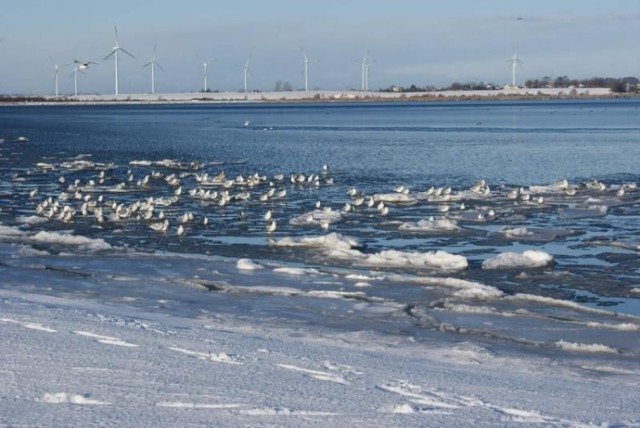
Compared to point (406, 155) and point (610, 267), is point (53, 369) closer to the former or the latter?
point (610, 267)

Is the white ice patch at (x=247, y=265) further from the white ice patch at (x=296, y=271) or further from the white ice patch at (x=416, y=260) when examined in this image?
the white ice patch at (x=416, y=260)

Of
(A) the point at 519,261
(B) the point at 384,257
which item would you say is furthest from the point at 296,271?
(A) the point at 519,261

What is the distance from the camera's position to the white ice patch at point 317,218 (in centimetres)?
2028

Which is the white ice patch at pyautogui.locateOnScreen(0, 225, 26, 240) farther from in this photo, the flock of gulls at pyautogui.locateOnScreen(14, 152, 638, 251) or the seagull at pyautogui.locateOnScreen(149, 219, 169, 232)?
the seagull at pyautogui.locateOnScreen(149, 219, 169, 232)

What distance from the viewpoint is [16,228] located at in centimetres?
1970

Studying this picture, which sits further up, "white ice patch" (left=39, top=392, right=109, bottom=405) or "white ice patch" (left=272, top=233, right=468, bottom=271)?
"white ice patch" (left=39, top=392, right=109, bottom=405)

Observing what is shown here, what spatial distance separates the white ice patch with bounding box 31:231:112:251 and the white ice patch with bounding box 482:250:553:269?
6481mm

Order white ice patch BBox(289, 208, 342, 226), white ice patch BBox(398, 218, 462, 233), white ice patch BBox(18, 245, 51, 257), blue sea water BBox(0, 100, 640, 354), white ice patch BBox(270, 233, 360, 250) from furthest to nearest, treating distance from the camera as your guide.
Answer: white ice patch BBox(289, 208, 342, 226) → white ice patch BBox(398, 218, 462, 233) → white ice patch BBox(270, 233, 360, 250) → white ice patch BBox(18, 245, 51, 257) → blue sea water BBox(0, 100, 640, 354)

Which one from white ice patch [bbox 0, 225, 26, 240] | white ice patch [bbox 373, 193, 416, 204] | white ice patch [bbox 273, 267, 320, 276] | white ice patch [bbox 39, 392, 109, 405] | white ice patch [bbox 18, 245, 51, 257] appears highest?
white ice patch [bbox 39, 392, 109, 405]

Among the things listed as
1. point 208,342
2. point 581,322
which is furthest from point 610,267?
point 208,342

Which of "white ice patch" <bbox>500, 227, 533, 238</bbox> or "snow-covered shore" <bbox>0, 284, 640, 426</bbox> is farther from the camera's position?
"white ice patch" <bbox>500, 227, 533, 238</bbox>

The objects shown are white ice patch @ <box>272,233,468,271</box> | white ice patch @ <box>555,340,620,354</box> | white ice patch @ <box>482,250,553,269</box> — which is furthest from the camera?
white ice patch @ <box>272,233,468,271</box>

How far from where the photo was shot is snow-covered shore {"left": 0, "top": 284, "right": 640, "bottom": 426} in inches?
268

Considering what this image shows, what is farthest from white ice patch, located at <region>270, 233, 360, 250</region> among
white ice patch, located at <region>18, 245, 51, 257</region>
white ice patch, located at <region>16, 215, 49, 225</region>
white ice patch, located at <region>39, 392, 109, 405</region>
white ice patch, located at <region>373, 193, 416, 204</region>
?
white ice patch, located at <region>39, 392, 109, 405</region>
